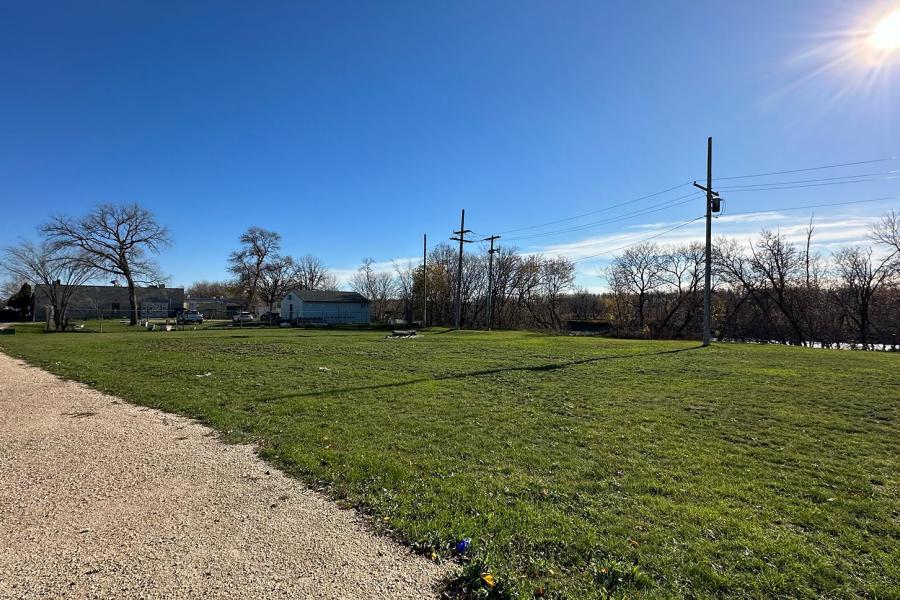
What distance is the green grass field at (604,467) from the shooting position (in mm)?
2906

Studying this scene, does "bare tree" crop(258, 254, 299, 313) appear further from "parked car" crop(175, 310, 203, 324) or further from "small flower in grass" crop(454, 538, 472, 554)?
"small flower in grass" crop(454, 538, 472, 554)

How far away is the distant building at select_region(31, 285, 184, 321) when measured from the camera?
57.5m

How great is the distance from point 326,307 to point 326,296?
1.79 metres

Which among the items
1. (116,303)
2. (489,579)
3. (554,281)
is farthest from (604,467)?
(116,303)

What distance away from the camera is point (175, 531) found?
334 centimetres

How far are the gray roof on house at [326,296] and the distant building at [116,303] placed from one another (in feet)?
68.0

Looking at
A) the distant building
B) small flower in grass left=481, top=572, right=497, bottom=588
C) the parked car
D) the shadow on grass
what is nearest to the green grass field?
small flower in grass left=481, top=572, right=497, bottom=588

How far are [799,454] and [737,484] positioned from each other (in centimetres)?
175

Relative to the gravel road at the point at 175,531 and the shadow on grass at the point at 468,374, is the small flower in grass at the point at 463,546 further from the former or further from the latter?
the shadow on grass at the point at 468,374

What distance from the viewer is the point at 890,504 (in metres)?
3.89

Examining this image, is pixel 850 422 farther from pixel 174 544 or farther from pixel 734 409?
pixel 174 544

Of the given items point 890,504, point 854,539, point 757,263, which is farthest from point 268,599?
point 757,263

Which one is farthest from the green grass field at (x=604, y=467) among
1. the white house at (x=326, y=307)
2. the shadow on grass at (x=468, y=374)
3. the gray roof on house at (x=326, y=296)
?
the gray roof on house at (x=326, y=296)

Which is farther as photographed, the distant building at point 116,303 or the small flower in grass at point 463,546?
the distant building at point 116,303
